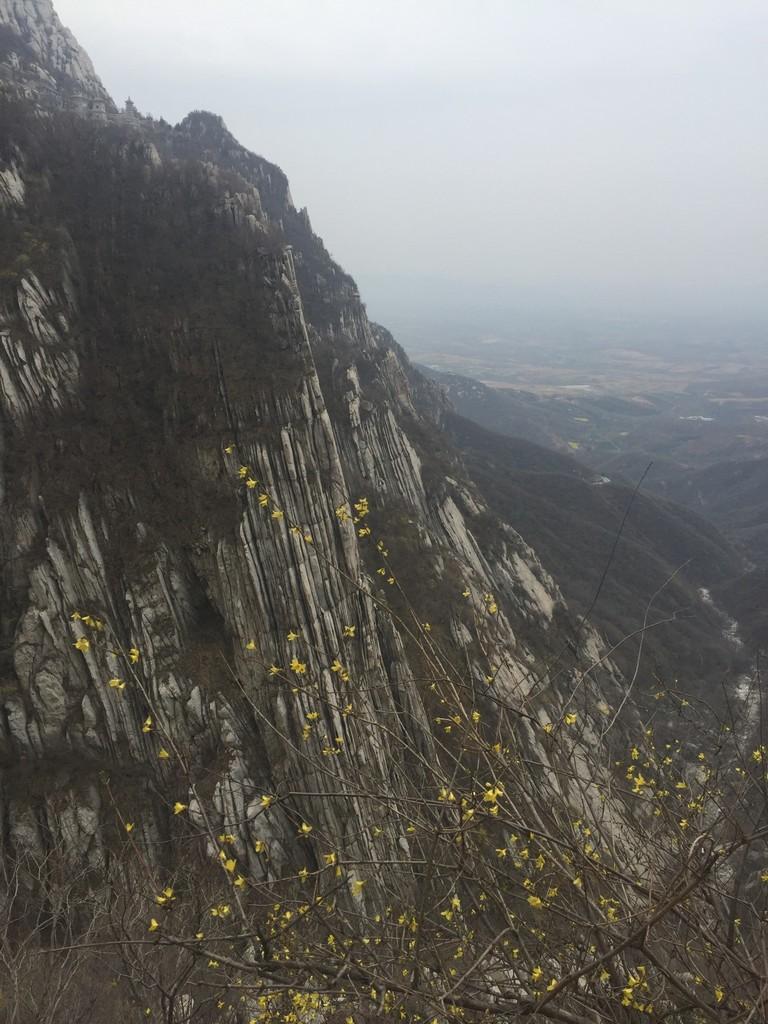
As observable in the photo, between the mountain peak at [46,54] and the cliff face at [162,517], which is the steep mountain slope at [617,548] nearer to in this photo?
the cliff face at [162,517]

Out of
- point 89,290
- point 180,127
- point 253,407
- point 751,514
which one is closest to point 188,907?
point 253,407

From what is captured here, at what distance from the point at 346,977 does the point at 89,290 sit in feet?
123

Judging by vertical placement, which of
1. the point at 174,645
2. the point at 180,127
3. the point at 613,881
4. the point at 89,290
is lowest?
the point at 174,645

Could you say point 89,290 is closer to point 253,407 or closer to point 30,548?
point 253,407

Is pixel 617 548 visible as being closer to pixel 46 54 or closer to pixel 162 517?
pixel 162 517

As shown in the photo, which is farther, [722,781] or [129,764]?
[129,764]

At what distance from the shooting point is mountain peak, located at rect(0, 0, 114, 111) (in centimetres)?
6719

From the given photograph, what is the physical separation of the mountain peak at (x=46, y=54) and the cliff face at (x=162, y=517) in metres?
39.8

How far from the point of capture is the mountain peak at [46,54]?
67.2 meters

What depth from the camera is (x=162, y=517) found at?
26547mm

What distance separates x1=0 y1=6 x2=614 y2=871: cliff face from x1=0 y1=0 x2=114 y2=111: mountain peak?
39827mm

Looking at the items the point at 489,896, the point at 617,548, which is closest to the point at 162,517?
the point at 489,896

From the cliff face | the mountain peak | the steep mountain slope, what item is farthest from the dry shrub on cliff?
the mountain peak

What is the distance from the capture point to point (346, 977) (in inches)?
166
